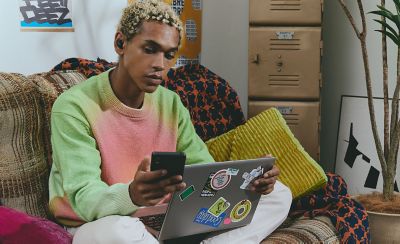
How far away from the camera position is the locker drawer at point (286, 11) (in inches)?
119

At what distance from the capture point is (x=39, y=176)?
1900 mm

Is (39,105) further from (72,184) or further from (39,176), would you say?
(72,184)

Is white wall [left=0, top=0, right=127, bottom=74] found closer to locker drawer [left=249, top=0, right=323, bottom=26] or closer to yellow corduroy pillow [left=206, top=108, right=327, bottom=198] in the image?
locker drawer [left=249, top=0, right=323, bottom=26]

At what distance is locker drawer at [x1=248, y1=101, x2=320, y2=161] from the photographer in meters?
3.07

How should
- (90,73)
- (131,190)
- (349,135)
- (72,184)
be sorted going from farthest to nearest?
(349,135) → (90,73) → (72,184) → (131,190)

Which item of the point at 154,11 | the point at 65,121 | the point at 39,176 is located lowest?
the point at 39,176

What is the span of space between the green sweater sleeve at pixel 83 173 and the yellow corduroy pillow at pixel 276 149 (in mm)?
858

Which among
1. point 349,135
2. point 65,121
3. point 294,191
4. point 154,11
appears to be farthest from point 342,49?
point 65,121

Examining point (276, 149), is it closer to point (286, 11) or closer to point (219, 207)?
point (219, 207)

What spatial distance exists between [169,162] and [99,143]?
17.7 inches

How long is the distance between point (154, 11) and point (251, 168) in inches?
20.1

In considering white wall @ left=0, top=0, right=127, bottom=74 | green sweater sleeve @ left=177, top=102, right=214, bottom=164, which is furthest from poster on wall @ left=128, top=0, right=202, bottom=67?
green sweater sleeve @ left=177, top=102, right=214, bottom=164

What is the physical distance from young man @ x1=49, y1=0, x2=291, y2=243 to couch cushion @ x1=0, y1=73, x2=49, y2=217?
0.13 meters

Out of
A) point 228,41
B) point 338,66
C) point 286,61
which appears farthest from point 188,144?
point 338,66
